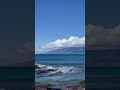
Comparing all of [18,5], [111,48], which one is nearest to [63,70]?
[111,48]

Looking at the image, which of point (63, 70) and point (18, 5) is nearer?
point (18, 5)

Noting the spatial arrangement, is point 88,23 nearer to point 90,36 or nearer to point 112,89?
point 90,36

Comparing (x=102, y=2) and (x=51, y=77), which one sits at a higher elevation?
(x=102, y=2)

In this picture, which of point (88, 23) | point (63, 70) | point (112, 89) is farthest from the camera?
point (63, 70)

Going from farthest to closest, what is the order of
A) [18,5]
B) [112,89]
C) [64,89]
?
1. [112,89]
2. [64,89]
3. [18,5]

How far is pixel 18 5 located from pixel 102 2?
7.91ft

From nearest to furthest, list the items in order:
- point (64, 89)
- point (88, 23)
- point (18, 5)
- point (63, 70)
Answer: point (88, 23) → point (18, 5) → point (64, 89) → point (63, 70)

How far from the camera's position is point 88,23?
30.6 feet

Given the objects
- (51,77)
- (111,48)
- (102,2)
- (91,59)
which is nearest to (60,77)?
(51,77)

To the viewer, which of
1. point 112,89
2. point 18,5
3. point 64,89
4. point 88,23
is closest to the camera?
point 88,23

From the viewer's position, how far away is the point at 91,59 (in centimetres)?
1149

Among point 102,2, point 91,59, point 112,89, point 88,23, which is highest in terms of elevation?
point 102,2

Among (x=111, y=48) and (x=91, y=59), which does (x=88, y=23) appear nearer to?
(x=111, y=48)

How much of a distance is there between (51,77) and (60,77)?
39cm
